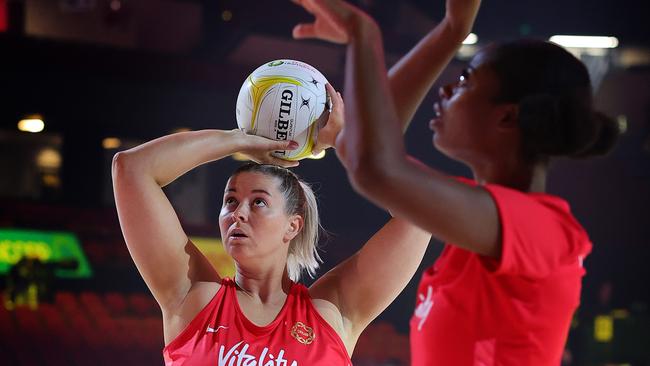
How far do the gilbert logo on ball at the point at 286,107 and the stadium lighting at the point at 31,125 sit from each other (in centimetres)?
607

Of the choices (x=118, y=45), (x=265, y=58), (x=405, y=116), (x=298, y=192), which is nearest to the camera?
(x=405, y=116)

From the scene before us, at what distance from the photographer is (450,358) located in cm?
121

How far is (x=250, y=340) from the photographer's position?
76.2 inches

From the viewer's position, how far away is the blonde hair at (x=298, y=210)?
7.08 feet

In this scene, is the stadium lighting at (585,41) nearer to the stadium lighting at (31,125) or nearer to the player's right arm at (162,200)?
the stadium lighting at (31,125)

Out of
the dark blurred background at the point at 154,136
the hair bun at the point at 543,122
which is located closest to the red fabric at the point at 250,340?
the hair bun at the point at 543,122

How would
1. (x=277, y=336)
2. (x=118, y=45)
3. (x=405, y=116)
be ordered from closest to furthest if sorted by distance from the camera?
(x=405, y=116) → (x=277, y=336) → (x=118, y=45)

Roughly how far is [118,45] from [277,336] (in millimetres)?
6404

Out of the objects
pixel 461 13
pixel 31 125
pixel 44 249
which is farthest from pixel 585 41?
pixel 461 13

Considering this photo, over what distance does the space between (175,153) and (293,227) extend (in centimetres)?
39

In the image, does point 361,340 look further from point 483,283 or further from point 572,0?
point 483,283

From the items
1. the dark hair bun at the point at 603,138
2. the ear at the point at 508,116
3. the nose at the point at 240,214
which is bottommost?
the nose at the point at 240,214

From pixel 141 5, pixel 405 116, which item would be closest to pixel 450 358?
pixel 405 116

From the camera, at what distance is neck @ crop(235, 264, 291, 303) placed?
2.10 meters
